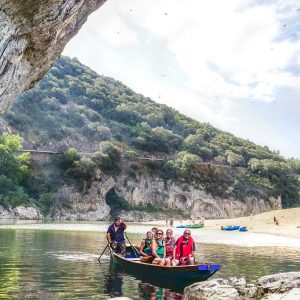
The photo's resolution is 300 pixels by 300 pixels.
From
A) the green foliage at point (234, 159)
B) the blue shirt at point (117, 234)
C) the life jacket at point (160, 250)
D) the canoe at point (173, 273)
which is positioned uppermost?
the green foliage at point (234, 159)

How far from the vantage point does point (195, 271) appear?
15961mm

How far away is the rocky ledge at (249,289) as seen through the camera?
36.8 ft

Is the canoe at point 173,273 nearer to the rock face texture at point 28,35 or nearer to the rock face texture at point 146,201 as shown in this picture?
the rock face texture at point 28,35

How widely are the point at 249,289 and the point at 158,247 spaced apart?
6.55 metres

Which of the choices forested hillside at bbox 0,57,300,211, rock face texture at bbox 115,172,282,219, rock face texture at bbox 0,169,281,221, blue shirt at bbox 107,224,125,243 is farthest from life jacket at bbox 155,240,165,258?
rock face texture at bbox 115,172,282,219

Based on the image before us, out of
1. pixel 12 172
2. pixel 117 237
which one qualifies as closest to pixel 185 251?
pixel 117 237

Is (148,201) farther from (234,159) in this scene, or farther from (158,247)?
(158,247)

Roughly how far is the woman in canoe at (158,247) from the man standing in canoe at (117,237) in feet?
12.6

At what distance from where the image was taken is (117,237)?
2173cm

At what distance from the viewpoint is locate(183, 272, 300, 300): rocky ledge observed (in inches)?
441

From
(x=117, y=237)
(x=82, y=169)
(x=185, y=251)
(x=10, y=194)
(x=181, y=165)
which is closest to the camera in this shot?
(x=185, y=251)

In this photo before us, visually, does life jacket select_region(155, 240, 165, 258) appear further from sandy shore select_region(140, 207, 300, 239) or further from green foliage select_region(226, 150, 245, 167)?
green foliage select_region(226, 150, 245, 167)

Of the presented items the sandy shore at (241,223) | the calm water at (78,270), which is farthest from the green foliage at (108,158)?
the calm water at (78,270)

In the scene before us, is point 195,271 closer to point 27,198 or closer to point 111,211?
point 27,198
